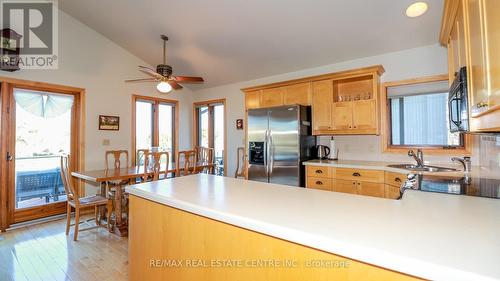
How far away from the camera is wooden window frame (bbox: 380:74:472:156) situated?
275cm

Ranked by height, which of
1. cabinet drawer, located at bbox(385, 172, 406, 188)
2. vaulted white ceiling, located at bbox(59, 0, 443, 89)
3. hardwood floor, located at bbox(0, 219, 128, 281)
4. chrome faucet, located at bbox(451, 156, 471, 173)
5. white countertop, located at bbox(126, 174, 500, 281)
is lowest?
hardwood floor, located at bbox(0, 219, 128, 281)

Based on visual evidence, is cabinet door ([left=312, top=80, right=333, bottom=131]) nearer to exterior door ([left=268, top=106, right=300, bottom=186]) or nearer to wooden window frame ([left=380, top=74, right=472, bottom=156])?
exterior door ([left=268, top=106, right=300, bottom=186])

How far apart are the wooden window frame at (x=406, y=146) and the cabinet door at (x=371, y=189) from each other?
2.33ft

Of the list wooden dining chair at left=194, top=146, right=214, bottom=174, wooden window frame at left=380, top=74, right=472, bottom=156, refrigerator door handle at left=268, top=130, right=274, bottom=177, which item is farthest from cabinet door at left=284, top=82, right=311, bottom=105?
wooden dining chair at left=194, top=146, right=214, bottom=174

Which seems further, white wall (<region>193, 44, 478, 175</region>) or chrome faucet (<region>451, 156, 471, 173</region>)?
white wall (<region>193, 44, 478, 175</region>)

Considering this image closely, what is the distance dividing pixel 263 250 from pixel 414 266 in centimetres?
52

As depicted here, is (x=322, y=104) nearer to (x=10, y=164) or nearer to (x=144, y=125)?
(x=144, y=125)

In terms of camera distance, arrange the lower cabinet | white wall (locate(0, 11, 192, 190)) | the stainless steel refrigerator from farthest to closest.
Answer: white wall (locate(0, 11, 192, 190))
the stainless steel refrigerator
the lower cabinet

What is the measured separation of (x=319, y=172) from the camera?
3.24 m

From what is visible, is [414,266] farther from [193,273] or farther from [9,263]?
[9,263]

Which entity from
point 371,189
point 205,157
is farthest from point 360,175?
point 205,157

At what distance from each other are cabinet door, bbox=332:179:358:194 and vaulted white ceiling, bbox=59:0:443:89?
6.19ft

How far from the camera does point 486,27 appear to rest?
90 cm

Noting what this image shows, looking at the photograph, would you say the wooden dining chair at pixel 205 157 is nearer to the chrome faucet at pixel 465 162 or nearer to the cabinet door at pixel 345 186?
the cabinet door at pixel 345 186
